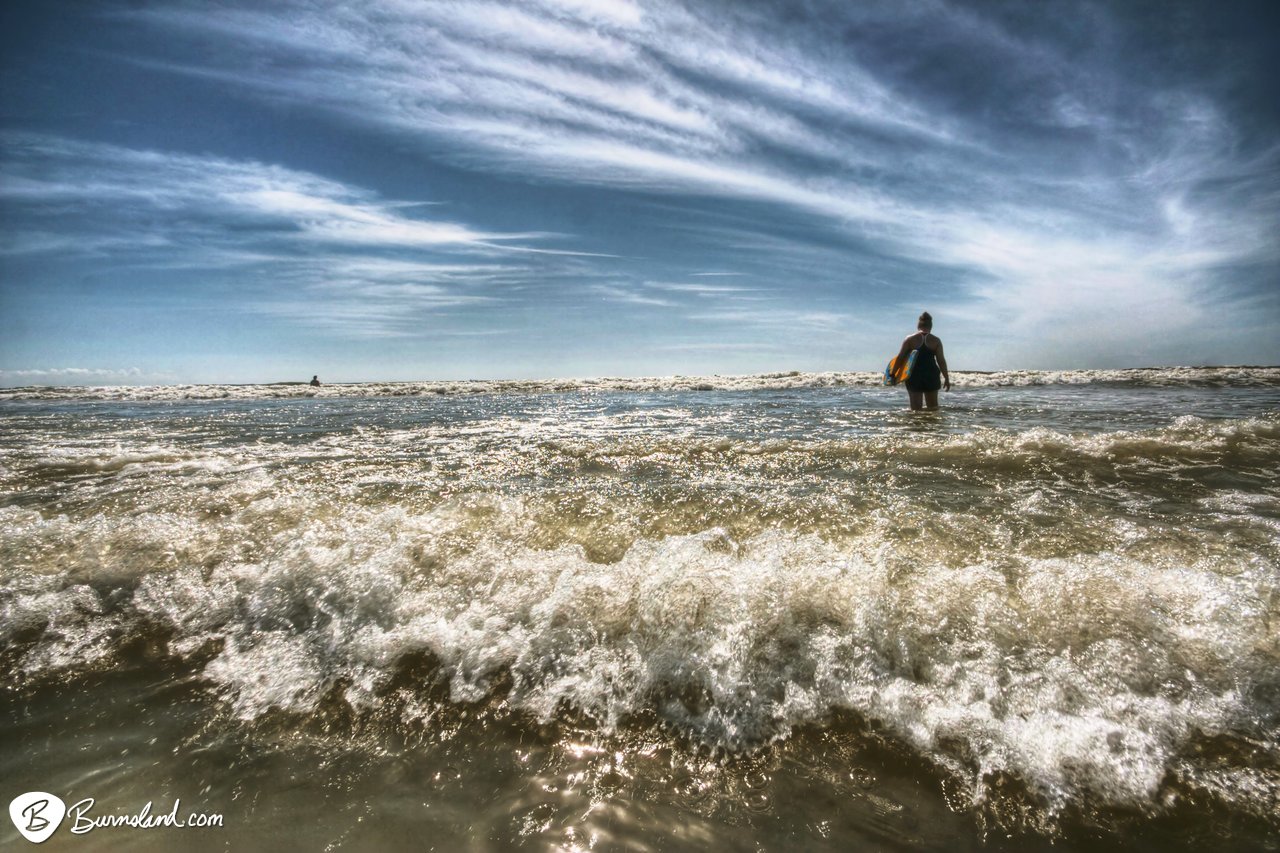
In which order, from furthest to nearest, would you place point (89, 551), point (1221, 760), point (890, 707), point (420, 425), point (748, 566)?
point (420, 425) < point (89, 551) < point (748, 566) < point (890, 707) < point (1221, 760)

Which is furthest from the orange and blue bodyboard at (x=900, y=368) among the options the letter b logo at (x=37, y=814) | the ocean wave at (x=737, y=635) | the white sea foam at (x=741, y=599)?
the letter b logo at (x=37, y=814)

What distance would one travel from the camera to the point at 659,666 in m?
2.49

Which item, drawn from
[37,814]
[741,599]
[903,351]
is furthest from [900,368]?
[37,814]

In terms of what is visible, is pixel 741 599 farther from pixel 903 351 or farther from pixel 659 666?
pixel 903 351

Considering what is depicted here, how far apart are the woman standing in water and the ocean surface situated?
282 inches

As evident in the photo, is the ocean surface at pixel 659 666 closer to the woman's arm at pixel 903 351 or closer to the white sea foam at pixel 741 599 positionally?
the white sea foam at pixel 741 599

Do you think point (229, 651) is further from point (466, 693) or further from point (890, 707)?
point (890, 707)

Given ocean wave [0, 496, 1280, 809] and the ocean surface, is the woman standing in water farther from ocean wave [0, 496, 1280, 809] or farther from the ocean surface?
ocean wave [0, 496, 1280, 809]

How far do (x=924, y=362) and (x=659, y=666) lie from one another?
1127cm

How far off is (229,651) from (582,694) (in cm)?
193

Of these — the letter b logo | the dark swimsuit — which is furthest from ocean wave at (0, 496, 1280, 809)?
the dark swimsuit

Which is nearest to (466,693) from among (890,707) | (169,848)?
(169,848)

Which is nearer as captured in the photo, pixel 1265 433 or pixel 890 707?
pixel 890 707

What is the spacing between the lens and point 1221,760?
6.30 feet
